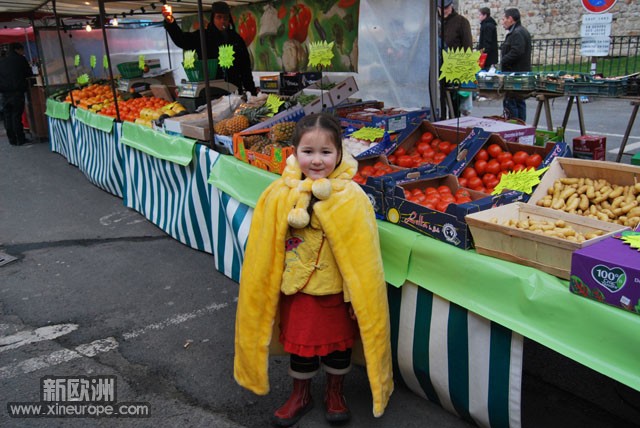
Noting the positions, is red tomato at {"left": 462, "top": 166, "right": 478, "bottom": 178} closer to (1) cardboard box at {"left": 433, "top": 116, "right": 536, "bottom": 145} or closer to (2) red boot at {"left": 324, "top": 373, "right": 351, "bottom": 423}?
(1) cardboard box at {"left": 433, "top": 116, "right": 536, "bottom": 145}

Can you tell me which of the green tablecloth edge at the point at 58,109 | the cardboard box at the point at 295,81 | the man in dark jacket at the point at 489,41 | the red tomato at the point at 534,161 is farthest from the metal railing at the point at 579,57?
the red tomato at the point at 534,161

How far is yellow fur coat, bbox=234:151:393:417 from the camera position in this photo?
242 centimetres

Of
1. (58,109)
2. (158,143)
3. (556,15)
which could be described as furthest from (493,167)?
(556,15)

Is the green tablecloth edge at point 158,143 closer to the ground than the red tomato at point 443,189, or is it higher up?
closer to the ground

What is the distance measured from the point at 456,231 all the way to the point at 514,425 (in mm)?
902

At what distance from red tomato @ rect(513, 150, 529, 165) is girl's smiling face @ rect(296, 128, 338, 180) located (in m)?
1.29

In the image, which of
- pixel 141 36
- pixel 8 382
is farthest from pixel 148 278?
pixel 141 36

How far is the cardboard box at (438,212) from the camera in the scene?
2.51 m

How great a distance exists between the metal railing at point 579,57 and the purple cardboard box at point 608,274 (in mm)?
14647

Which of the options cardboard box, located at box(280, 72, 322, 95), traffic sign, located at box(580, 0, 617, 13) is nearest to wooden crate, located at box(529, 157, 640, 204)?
cardboard box, located at box(280, 72, 322, 95)

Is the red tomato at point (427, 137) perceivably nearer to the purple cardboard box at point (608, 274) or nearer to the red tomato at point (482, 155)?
the red tomato at point (482, 155)

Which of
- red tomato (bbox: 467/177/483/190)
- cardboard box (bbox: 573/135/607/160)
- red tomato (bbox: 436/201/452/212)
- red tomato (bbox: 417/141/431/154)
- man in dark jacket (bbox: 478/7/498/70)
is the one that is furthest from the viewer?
man in dark jacket (bbox: 478/7/498/70)

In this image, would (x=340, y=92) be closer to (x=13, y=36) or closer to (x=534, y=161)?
(x=534, y=161)

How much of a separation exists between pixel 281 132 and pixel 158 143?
1810mm
